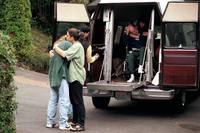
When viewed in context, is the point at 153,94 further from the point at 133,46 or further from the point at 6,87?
the point at 6,87

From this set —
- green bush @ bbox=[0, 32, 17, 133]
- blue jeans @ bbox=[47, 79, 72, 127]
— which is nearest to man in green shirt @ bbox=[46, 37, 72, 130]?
blue jeans @ bbox=[47, 79, 72, 127]

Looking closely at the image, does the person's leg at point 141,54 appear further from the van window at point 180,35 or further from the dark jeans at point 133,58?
the van window at point 180,35

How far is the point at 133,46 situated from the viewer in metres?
12.1

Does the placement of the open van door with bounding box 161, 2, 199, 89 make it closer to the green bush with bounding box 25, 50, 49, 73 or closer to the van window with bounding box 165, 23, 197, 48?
the van window with bounding box 165, 23, 197, 48

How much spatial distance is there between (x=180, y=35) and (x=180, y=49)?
291 millimetres

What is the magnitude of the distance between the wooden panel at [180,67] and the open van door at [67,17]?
2.10 metres

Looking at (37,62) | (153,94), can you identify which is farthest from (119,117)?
(37,62)

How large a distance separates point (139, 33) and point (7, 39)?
5.47 metres

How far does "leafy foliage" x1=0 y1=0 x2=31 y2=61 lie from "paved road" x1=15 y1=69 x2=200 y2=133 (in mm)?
3022

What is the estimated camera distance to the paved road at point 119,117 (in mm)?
9766

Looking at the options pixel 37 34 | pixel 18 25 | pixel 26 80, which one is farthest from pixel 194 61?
pixel 37 34

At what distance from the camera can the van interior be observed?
461 inches

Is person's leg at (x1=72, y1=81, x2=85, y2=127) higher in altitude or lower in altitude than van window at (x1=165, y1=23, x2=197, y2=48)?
lower

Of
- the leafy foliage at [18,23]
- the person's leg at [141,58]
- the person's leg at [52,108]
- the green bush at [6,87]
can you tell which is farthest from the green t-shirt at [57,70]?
the leafy foliage at [18,23]
